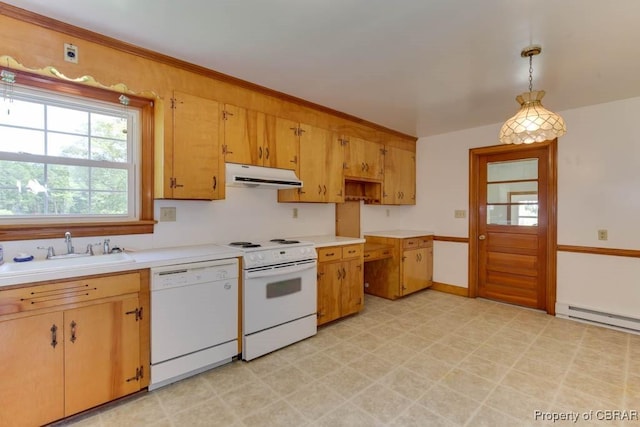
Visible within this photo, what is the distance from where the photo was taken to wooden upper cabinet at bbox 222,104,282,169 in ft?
8.79

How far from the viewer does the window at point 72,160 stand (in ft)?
6.75

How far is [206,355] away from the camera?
2287 mm

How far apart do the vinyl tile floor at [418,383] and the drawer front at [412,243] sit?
1216mm

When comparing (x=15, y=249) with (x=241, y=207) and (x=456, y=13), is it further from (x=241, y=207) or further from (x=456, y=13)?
(x=456, y=13)

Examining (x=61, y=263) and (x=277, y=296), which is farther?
(x=277, y=296)

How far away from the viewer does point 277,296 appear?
2688 mm

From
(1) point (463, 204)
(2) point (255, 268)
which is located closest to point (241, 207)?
(2) point (255, 268)

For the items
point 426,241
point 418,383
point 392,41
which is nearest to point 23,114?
point 392,41

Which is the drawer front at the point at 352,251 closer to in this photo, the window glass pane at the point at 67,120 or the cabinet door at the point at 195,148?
the cabinet door at the point at 195,148

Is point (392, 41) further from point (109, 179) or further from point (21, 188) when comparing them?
point (21, 188)

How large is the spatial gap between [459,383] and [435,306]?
177cm

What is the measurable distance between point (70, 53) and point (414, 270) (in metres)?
4.29

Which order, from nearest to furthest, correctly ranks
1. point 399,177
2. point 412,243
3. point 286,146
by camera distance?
point 286,146 → point 412,243 → point 399,177

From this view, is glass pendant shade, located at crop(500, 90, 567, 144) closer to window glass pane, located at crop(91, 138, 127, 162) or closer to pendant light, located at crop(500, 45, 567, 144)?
pendant light, located at crop(500, 45, 567, 144)
